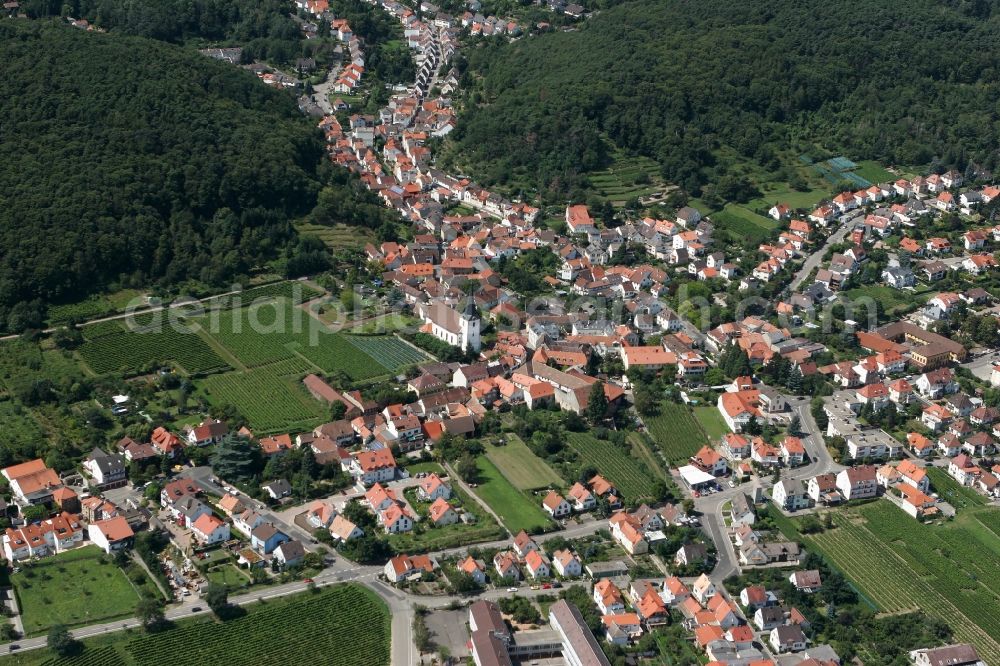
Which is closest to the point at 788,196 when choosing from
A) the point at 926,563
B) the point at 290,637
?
the point at 926,563

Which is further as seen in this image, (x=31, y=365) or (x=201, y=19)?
(x=201, y=19)

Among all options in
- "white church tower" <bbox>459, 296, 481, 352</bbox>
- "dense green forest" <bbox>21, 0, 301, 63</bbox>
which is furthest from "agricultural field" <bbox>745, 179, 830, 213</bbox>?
"dense green forest" <bbox>21, 0, 301, 63</bbox>

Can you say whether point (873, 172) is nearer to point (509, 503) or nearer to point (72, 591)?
point (509, 503)

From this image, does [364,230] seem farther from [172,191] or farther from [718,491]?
[718,491]

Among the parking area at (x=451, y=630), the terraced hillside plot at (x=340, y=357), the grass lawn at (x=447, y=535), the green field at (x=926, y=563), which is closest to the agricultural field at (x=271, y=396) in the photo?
the terraced hillside plot at (x=340, y=357)

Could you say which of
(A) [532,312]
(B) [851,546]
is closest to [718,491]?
(B) [851,546]
